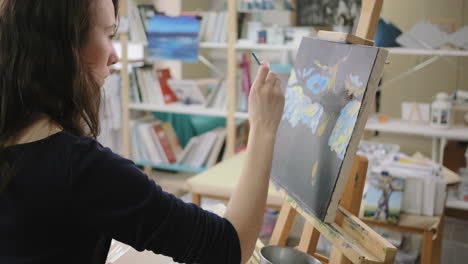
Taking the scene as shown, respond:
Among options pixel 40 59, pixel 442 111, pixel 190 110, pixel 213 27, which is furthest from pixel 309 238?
pixel 213 27

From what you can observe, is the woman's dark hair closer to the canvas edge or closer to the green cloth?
the canvas edge

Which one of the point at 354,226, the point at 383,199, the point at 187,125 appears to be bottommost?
the point at 187,125

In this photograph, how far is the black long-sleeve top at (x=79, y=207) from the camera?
2.66 feet

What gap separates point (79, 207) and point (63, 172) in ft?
0.22

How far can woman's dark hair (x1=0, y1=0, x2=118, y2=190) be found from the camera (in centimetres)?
83

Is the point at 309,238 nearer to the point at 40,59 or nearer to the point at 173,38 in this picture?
the point at 40,59

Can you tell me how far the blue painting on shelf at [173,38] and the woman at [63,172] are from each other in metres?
2.41

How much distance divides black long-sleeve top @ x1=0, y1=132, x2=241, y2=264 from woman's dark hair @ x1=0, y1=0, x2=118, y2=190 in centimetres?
6

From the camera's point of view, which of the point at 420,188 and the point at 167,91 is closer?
the point at 420,188

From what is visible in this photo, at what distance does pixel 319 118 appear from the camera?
129cm

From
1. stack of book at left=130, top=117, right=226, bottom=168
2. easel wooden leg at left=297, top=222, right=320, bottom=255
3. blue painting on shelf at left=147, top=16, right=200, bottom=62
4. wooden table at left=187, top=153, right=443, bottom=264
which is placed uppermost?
blue painting on shelf at left=147, top=16, right=200, bottom=62

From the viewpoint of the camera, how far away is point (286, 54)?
152 inches

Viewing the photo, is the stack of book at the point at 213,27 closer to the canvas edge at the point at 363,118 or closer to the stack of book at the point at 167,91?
the stack of book at the point at 167,91

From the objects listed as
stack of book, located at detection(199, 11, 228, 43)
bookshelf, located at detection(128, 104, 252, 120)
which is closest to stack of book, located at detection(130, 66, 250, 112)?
bookshelf, located at detection(128, 104, 252, 120)
